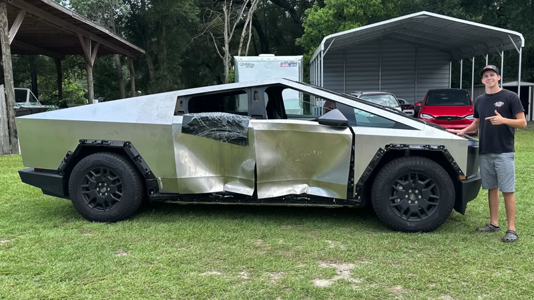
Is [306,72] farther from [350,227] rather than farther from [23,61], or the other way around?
[350,227]

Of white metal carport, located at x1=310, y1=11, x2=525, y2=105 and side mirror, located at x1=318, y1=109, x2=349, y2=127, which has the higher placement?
white metal carport, located at x1=310, y1=11, x2=525, y2=105

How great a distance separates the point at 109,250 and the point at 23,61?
32262 mm

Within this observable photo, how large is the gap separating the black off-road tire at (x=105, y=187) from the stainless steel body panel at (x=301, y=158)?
1319mm

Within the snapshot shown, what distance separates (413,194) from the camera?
3.85 m

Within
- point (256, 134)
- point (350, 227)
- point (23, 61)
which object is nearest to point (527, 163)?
point (350, 227)

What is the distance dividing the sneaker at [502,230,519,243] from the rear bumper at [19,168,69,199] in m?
4.33

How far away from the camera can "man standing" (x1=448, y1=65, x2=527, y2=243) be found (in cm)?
369

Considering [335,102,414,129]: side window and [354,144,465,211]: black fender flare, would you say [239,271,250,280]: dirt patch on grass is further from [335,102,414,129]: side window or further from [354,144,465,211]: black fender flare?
[335,102,414,129]: side window

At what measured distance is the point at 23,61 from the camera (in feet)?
99.0

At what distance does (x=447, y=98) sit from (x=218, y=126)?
10766mm

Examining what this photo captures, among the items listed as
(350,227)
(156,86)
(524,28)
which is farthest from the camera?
(156,86)

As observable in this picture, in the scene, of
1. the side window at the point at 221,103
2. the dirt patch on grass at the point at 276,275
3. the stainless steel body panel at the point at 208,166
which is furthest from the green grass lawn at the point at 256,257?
the side window at the point at 221,103

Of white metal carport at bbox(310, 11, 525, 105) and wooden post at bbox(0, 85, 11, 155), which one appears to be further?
white metal carport at bbox(310, 11, 525, 105)

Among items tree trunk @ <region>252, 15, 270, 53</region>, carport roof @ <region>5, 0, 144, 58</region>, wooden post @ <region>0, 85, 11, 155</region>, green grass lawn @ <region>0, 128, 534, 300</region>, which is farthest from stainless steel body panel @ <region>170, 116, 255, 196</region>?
tree trunk @ <region>252, 15, 270, 53</region>
